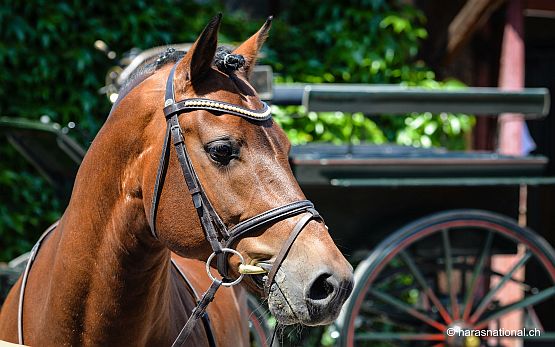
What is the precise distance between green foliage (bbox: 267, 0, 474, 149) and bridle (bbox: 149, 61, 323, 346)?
3895 millimetres

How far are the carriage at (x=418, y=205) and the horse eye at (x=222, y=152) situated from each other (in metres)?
1.95

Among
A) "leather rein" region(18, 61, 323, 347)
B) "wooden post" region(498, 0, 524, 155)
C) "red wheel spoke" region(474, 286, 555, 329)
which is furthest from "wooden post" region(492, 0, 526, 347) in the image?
"leather rein" region(18, 61, 323, 347)

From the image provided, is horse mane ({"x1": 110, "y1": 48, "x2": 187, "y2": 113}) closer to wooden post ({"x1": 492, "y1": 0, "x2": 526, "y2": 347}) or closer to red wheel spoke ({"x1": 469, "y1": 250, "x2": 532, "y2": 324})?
red wheel spoke ({"x1": 469, "y1": 250, "x2": 532, "y2": 324})

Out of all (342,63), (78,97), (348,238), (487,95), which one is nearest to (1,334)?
(348,238)

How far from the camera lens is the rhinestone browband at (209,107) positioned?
193 centimetres

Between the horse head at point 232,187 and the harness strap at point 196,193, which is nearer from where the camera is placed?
the horse head at point 232,187

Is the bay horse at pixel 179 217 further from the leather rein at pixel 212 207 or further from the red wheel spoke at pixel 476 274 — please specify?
the red wheel spoke at pixel 476 274

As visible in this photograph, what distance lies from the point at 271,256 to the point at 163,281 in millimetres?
418

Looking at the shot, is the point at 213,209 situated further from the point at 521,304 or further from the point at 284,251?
the point at 521,304

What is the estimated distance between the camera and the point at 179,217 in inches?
76.2

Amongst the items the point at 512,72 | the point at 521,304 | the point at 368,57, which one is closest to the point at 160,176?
the point at 521,304

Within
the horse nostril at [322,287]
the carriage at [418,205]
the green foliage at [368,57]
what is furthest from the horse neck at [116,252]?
the green foliage at [368,57]

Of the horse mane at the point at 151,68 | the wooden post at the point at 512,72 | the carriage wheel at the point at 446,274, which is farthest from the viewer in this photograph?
the wooden post at the point at 512,72

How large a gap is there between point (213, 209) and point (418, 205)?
2501mm
